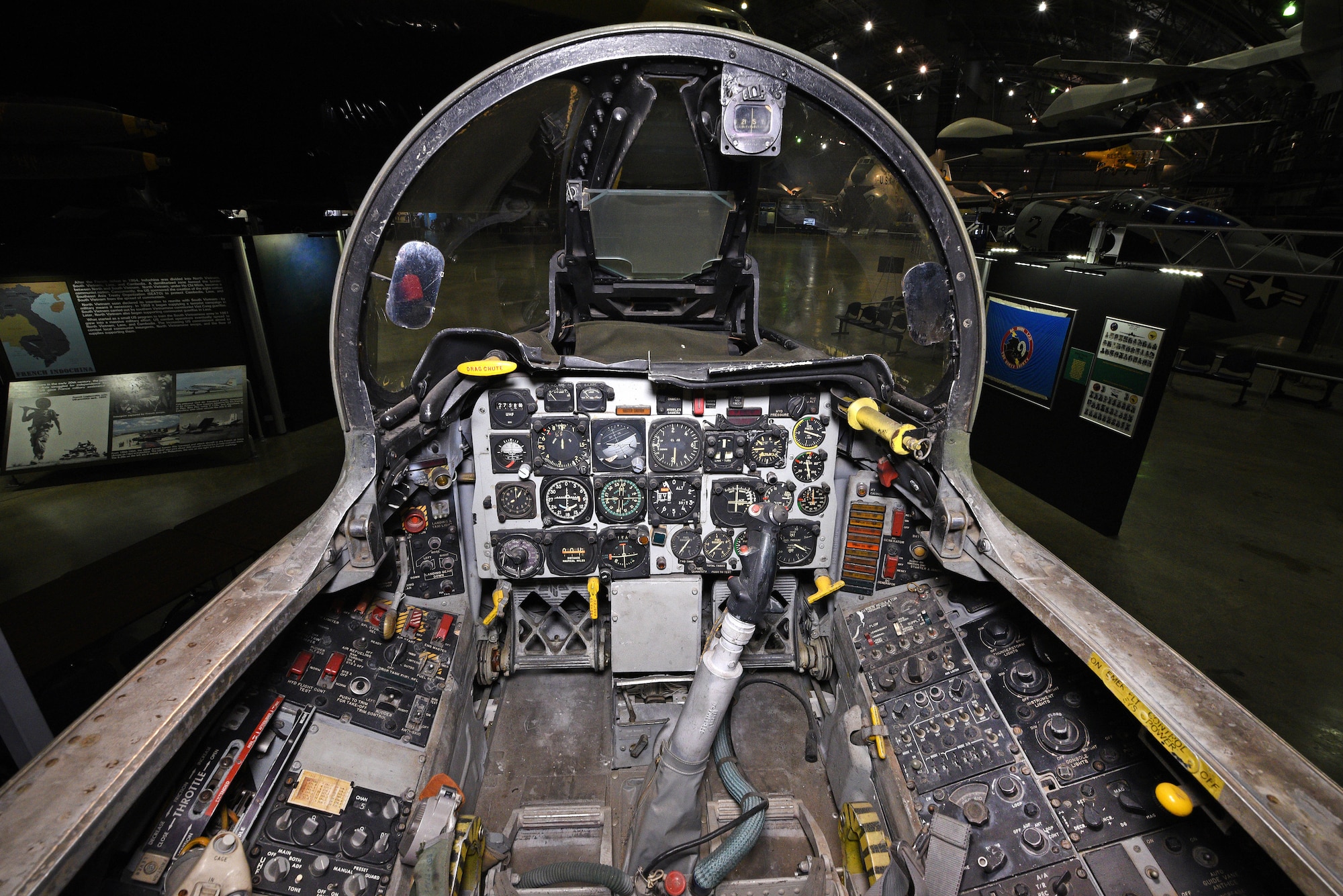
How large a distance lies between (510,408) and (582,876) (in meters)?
1.76

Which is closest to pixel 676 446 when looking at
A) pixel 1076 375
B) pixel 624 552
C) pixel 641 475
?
pixel 641 475

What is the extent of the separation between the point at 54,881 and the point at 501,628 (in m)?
2.04

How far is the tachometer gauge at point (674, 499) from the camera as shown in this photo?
2604 millimetres

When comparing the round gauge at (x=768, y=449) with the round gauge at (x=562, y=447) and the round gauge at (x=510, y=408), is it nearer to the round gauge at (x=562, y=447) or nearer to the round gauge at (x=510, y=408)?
the round gauge at (x=562, y=447)

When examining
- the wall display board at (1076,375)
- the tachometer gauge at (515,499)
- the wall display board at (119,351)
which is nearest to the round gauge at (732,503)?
the tachometer gauge at (515,499)

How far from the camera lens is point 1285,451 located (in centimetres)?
610

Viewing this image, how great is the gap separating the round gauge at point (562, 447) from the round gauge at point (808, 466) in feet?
3.08

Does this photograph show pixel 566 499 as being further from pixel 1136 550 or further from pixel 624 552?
pixel 1136 550

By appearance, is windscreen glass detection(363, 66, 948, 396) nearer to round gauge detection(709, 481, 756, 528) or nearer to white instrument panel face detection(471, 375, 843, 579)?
white instrument panel face detection(471, 375, 843, 579)

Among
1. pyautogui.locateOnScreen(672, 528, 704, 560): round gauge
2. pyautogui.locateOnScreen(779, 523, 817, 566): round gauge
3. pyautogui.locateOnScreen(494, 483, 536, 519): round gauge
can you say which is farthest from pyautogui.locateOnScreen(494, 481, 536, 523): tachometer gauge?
pyautogui.locateOnScreen(779, 523, 817, 566): round gauge

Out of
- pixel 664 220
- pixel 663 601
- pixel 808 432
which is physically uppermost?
pixel 664 220

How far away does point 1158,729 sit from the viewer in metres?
1.30

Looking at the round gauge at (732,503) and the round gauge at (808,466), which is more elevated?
the round gauge at (808,466)

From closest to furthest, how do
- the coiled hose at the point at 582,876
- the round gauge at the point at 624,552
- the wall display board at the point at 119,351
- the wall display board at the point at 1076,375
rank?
the coiled hose at the point at 582,876 < the round gauge at the point at 624,552 < the wall display board at the point at 1076,375 < the wall display board at the point at 119,351
